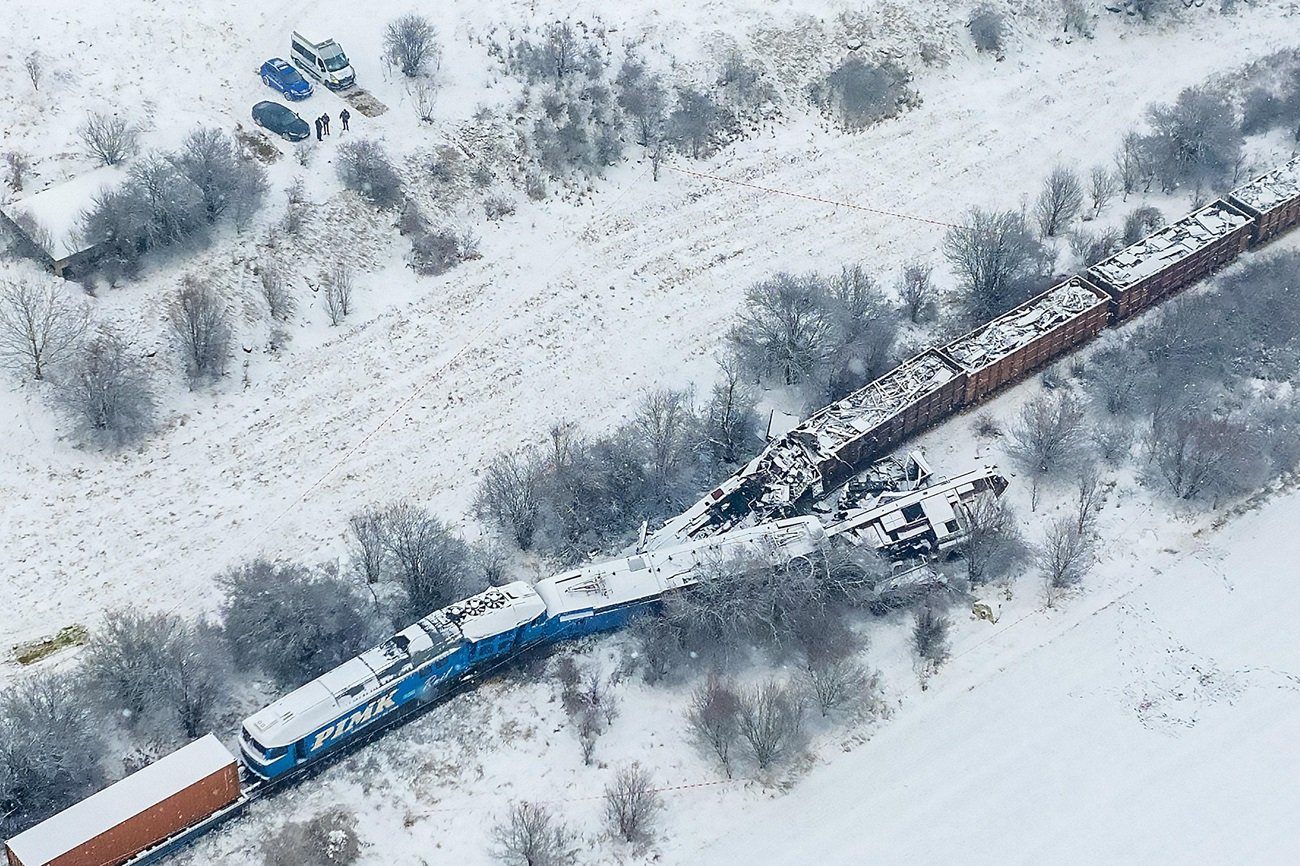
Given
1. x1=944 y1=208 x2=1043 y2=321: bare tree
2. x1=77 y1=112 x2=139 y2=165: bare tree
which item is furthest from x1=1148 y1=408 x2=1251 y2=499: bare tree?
x1=77 y1=112 x2=139 y2=165: bare tree

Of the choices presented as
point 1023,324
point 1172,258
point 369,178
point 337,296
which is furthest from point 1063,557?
point 369,178

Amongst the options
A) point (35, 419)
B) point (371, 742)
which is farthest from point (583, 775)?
point (35, 419)

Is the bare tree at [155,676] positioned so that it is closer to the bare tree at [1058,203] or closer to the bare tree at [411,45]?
the bare tree at [411,45]

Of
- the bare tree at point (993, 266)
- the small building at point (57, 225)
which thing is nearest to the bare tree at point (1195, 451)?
the bare tree at point (993, 266)

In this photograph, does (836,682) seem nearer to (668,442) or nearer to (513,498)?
(668,442)

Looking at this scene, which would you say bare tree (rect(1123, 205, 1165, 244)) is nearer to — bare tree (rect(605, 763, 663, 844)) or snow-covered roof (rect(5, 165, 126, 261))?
bare tree (rect(605, 763, 663, 844))
